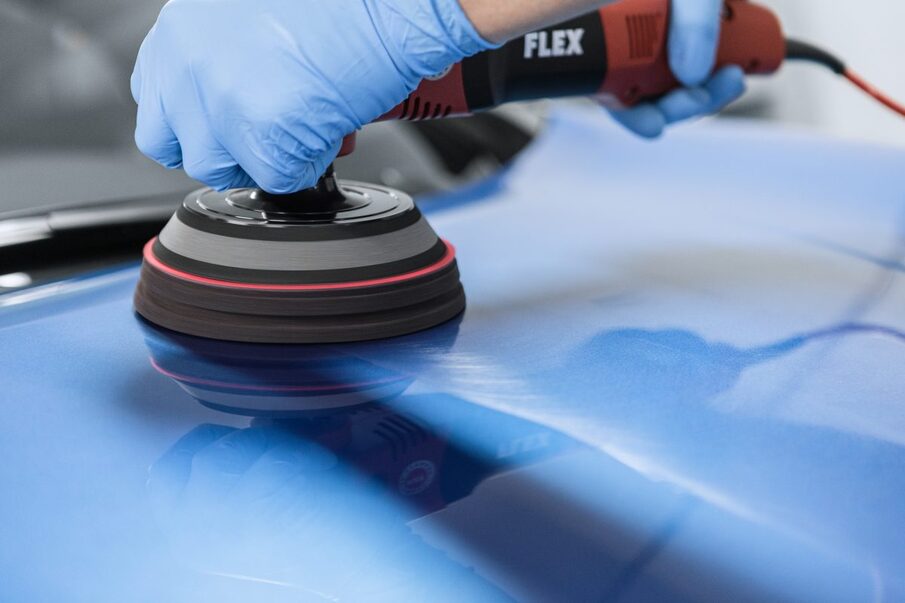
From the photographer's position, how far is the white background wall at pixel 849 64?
299 centimetres

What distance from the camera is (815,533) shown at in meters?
0.51

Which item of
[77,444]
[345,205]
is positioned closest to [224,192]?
[345,205]

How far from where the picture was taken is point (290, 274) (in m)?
0.72

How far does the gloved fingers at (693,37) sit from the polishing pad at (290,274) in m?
0.45

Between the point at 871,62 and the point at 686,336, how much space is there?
2636 mm

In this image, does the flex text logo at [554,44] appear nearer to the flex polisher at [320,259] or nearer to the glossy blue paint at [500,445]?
the flex polisher at [320,259]

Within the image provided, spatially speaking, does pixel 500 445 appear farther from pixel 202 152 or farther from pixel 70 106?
pixel 70 106

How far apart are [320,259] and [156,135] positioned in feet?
0.54

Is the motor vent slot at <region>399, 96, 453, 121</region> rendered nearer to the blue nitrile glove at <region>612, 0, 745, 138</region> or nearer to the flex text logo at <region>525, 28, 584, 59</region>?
the flex text logo at <region>525, 28, 584, 59</region>

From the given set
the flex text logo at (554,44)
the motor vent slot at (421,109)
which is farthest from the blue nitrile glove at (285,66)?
the flex text logo at (554,44)

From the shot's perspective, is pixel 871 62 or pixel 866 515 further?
pixel 871 62

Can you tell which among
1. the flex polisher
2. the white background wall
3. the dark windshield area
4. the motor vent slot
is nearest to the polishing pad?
the flex polisher

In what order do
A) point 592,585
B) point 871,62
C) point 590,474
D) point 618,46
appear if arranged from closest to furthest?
point 592,585 → point 590,474 → point 618,46 → point 871,62

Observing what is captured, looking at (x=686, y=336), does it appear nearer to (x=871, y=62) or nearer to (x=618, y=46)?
(x=618, y=46)
